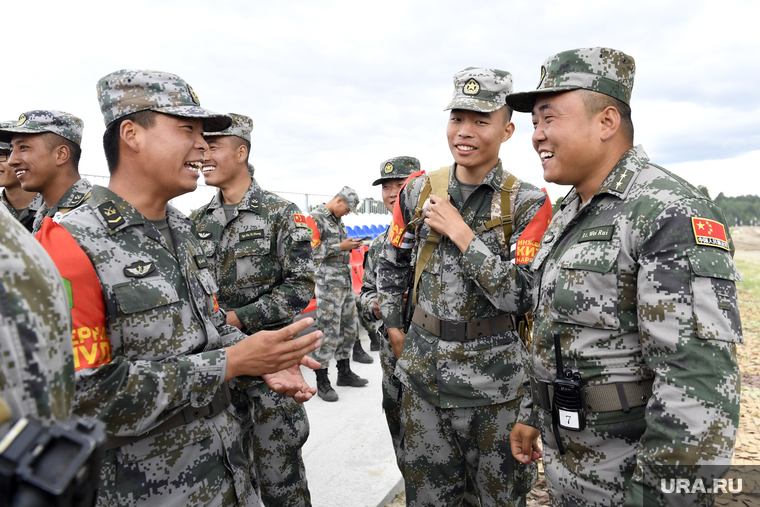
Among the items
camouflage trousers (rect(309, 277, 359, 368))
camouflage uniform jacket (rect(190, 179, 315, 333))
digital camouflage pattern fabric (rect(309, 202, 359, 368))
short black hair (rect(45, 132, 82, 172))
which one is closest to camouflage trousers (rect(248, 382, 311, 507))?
camouflage uniform jacket (rect(190, 179, 315, 333))

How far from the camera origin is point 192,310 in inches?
72.4

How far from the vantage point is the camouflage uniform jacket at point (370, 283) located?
12.9 ft

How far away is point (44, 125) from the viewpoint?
3588 mm

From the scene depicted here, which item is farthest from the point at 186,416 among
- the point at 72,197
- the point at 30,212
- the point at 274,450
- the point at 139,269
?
the point at 30,212

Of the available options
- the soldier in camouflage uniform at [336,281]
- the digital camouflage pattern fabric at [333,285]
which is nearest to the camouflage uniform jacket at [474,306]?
the soldier in camouflage uniform at [336,281]

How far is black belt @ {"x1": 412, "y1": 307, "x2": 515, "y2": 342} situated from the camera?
253 centimetres

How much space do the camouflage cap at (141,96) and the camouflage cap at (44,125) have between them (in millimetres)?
2195

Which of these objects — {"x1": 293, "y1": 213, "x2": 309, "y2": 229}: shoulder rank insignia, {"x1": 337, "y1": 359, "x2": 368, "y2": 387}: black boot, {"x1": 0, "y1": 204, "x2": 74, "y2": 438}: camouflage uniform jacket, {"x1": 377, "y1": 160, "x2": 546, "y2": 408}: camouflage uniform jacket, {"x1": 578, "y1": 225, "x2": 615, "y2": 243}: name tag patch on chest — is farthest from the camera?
{"x1": 337, "y1": 359, "x2": 368, "y2": 387}: black boot

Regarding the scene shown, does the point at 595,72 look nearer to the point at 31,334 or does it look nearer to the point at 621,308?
the point at 621,308

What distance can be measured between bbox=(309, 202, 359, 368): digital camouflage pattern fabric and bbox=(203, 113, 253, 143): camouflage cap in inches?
131

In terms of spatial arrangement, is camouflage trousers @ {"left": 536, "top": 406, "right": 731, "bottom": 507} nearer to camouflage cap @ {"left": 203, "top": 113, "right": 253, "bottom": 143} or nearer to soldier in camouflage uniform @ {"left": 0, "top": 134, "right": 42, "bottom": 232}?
camouflage cap @ {"left": 203, "top": 113, "right": 253, "bottom": 143}

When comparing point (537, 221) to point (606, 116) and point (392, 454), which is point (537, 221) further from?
point (392, 454)

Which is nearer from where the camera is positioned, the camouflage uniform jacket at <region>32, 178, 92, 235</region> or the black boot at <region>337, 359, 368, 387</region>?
the camouflage uniform jacket at <region>32, 178, 92, 235</region>

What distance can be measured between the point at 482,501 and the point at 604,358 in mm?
1413
